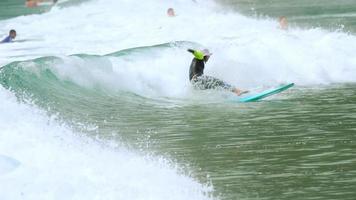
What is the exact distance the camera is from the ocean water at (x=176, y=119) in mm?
9492

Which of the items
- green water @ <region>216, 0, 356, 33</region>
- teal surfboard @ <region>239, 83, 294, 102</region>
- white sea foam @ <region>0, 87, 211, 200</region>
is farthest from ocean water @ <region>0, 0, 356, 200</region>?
green water @ <region>216, 0, 356, 33</region>

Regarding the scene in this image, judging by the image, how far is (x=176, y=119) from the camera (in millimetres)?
15883

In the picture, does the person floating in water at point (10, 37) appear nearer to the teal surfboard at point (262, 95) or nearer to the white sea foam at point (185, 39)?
the white sea foam at point (185, 39)

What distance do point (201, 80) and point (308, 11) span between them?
91.8 ft

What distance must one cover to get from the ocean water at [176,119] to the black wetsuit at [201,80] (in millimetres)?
231

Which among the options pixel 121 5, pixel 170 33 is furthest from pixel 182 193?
pixel 121 5

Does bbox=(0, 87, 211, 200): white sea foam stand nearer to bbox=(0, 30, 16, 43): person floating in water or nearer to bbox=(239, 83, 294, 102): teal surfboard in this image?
bbox=(239, 83, 294, 102): teal surfboard

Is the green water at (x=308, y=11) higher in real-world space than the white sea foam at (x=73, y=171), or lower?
lower

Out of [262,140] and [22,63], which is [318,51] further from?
[262,140]

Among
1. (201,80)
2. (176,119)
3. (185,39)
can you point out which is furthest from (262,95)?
(185,39)

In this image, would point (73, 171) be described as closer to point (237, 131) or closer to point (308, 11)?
point (237, 131)

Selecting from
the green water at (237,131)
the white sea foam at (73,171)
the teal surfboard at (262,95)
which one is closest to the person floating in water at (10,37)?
the green water at (237,131)

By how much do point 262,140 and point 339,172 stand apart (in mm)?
2468

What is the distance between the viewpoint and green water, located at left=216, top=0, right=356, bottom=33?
37.0 m
